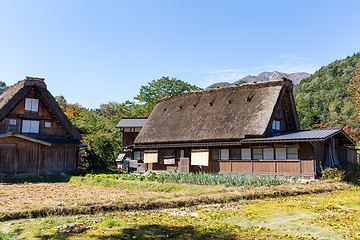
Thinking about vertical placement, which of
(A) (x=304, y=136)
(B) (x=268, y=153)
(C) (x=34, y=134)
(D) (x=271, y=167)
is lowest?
(D) (x=271, y=167)

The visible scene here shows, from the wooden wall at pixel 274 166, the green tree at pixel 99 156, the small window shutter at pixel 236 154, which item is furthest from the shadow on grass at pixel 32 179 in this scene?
the small window shutter at pixel 236 154

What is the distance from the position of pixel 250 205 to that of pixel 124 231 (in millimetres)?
5209

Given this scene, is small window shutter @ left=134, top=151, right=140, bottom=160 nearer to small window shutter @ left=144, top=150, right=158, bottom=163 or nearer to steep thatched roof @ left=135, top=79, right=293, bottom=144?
steep thatched roof @ left=135, top=79, right=293, bottom=144

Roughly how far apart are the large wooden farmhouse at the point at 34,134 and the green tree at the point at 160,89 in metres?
19.4

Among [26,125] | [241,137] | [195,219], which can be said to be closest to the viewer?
[195,219]

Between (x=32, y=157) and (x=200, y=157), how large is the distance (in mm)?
14032

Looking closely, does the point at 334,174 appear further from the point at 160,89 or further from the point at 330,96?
the point at 330,96

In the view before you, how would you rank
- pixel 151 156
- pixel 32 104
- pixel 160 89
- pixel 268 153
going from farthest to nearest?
pixel 160 89 → pixel 32 104 → pixel 151 156 → pixel 268 153

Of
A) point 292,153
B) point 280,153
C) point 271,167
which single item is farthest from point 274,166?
point 292,153

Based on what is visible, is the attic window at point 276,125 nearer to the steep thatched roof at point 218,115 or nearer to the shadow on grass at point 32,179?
the steep thatched roof at point 218,115

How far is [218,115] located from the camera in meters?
24.2

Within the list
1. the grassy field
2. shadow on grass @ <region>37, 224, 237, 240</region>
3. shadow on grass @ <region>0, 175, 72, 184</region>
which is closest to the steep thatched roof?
shadow on grass @ <region>0, 175, 72, 184</region>

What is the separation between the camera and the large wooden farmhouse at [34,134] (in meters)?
23.4

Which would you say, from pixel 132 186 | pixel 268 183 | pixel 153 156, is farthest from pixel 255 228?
pixel 153 156
